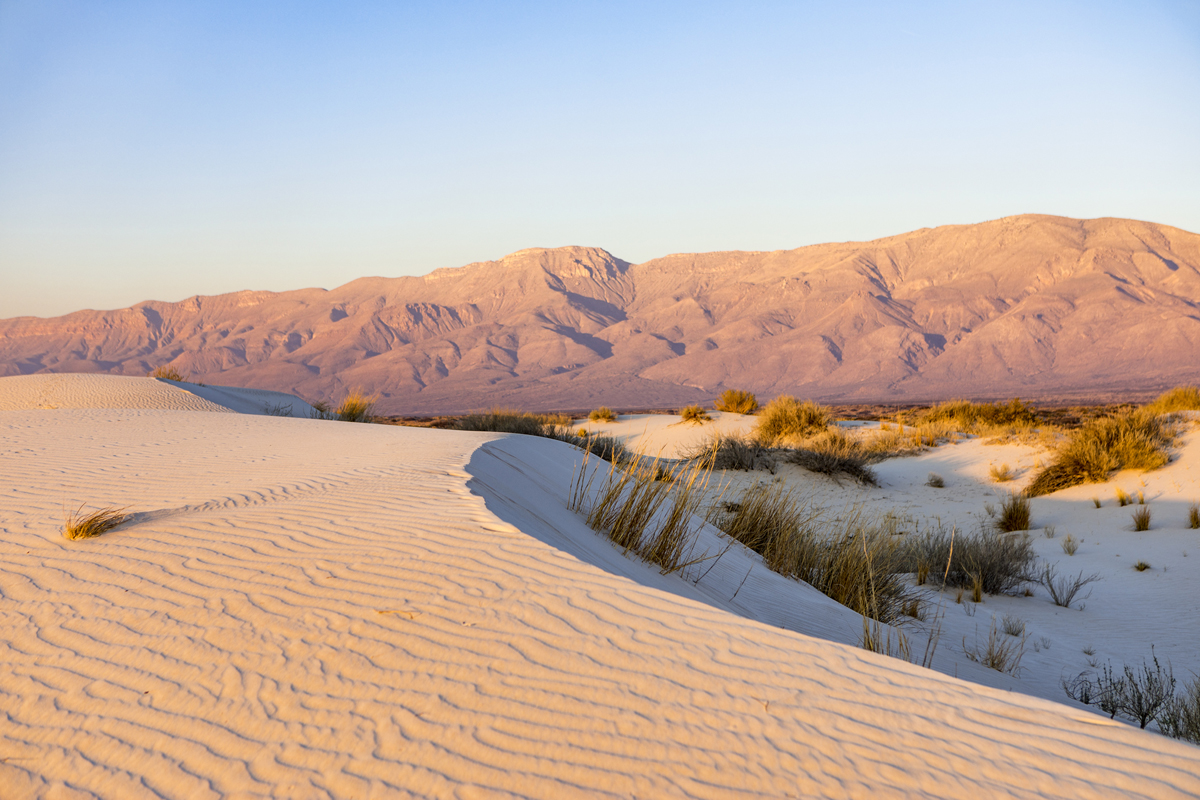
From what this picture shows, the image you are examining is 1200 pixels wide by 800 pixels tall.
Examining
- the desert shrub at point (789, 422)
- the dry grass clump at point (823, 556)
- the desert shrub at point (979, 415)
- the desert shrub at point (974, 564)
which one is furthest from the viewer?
the desert shrub at point (979, 415)

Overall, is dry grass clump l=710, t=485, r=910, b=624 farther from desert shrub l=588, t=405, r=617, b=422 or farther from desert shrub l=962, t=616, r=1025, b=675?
desert shrub l=588, t=405, r=617, b=422

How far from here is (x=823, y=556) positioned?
6113 millimetres

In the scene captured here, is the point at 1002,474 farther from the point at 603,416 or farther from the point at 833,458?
the point at 603,416

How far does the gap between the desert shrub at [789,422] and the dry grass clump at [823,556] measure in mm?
10511

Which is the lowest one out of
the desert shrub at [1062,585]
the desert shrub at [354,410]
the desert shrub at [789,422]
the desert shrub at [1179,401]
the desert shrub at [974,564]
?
the desert shrub at [1062,585]

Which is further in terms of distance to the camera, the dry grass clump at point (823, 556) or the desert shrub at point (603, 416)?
the desert shrub at point (603, 416)

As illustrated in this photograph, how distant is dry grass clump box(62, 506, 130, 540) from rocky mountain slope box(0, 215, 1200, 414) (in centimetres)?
8155

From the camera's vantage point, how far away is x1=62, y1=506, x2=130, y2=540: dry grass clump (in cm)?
337

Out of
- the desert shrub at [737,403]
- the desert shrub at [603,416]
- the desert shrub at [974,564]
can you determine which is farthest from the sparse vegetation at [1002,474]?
the desert shrub at [603,416]

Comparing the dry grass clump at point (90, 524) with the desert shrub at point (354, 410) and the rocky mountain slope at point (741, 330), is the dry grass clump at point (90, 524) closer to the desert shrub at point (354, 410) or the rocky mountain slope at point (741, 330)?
the desert shrub at point (354, 410)

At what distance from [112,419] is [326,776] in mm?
8236

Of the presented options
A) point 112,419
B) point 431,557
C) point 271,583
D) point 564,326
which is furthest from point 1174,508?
point 564,326

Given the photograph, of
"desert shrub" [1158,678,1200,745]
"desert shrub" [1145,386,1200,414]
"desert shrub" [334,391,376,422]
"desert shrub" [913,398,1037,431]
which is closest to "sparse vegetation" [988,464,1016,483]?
"desert shrub" [913,398,1037,431]

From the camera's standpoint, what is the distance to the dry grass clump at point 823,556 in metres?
5.44
